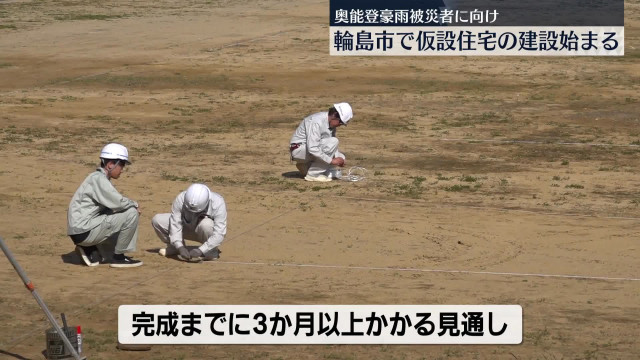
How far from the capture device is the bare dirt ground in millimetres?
12766

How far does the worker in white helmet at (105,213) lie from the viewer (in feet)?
45.0

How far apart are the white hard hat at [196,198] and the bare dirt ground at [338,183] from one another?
0.65m

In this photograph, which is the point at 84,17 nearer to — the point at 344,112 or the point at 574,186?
the point at 344,112

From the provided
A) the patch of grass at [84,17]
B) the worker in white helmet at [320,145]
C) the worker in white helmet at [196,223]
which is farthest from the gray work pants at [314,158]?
the patch of grass at [84,17]

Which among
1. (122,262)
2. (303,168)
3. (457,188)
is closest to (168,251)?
(122,262)

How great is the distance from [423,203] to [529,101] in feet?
31.5

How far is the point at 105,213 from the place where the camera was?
13961 millimetres

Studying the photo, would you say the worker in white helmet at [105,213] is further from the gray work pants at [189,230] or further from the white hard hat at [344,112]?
the white hard hat at [344,112]

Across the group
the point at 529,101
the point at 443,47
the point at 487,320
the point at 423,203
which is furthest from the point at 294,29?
the point at 487,320

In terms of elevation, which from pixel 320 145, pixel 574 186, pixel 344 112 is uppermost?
pixel 344 112

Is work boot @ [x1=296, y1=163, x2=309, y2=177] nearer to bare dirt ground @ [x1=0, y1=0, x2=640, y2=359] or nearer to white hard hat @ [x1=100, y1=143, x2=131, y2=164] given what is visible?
bare dirt ground @ [x1=0, y1=0, x2=640, y2=359]

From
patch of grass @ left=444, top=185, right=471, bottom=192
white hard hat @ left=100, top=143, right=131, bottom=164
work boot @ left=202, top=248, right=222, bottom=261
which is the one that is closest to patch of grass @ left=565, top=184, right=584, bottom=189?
patch of grass @ left=444, top=185, right=471, bottom=192

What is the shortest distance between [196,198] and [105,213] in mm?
989

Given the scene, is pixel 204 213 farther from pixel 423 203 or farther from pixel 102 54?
pixel 102 54
